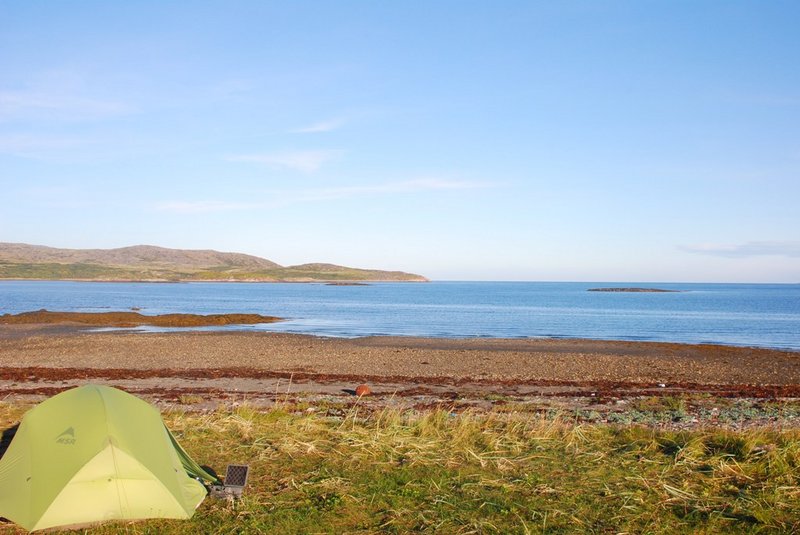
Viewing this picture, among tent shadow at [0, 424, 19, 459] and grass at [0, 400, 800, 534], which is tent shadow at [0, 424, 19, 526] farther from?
grass at [0, 400, 800, 534]

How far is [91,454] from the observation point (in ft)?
26.7

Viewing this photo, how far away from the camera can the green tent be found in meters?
7.85

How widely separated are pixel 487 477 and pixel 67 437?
580cm

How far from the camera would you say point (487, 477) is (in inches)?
369

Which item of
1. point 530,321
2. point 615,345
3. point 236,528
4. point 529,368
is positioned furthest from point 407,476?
point 530,321

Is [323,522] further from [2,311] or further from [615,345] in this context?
[2,311]

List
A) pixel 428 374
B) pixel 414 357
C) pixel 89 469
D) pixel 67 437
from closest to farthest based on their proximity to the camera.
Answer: pixel 89 469 < pixel 67 437 < pixel 428 374 < pixel 414 357

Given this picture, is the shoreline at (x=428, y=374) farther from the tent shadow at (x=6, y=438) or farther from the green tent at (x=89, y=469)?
the green tent at (x=89, y=469)

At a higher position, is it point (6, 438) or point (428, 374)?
point (6, 438)

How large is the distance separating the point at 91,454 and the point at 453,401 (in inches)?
456

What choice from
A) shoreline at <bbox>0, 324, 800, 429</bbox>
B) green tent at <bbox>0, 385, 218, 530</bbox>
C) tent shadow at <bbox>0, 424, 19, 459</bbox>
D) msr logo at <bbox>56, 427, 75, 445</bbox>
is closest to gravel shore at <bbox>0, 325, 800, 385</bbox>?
shoreline at <bbox>0, 324, 800, 429</bbox>

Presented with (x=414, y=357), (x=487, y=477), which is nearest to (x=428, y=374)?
(x=414, y=357)

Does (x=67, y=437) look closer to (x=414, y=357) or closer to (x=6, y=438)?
(x=6, y=438)

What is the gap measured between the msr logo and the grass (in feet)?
4.47
